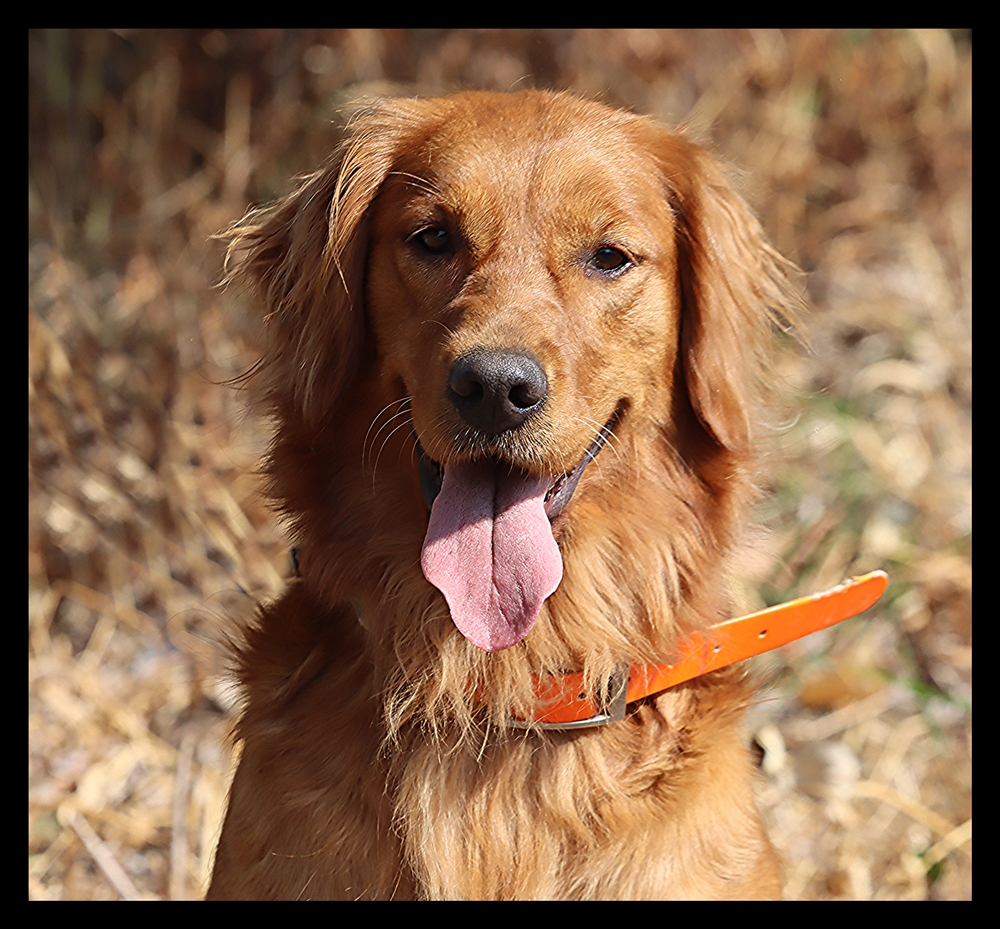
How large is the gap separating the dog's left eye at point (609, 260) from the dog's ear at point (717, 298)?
0.73ft

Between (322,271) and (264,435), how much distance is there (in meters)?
1.60

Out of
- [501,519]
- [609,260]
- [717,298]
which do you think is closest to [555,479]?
[501,519]

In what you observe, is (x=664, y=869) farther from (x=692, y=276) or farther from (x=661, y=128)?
A: (x=661, y=128)

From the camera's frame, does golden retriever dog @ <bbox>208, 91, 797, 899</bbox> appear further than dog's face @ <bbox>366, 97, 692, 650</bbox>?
Yes

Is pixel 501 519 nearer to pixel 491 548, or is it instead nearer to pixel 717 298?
pixel 491 548

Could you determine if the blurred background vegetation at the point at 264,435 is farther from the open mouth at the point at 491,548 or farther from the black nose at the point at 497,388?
the black nose at the point at 497,388

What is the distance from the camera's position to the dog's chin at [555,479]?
255cm

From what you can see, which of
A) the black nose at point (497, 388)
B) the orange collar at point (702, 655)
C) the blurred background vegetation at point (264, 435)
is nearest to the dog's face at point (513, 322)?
the black nose at point (497, 388)

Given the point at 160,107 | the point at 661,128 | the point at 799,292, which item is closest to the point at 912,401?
the point at 799,292

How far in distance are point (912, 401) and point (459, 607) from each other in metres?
4.37

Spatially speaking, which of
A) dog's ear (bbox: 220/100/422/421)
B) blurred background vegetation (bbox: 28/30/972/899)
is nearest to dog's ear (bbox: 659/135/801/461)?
blurred background vegetation (bbox: 28/30/972/899)

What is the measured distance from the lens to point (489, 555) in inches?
95.7

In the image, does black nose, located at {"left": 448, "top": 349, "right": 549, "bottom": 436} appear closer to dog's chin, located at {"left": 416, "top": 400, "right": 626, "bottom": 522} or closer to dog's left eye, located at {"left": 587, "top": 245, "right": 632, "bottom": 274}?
dog's chin, located at {"left": 416, "top": 400, "right": 626, "bottom": 522}

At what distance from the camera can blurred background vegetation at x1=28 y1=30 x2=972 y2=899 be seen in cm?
423
